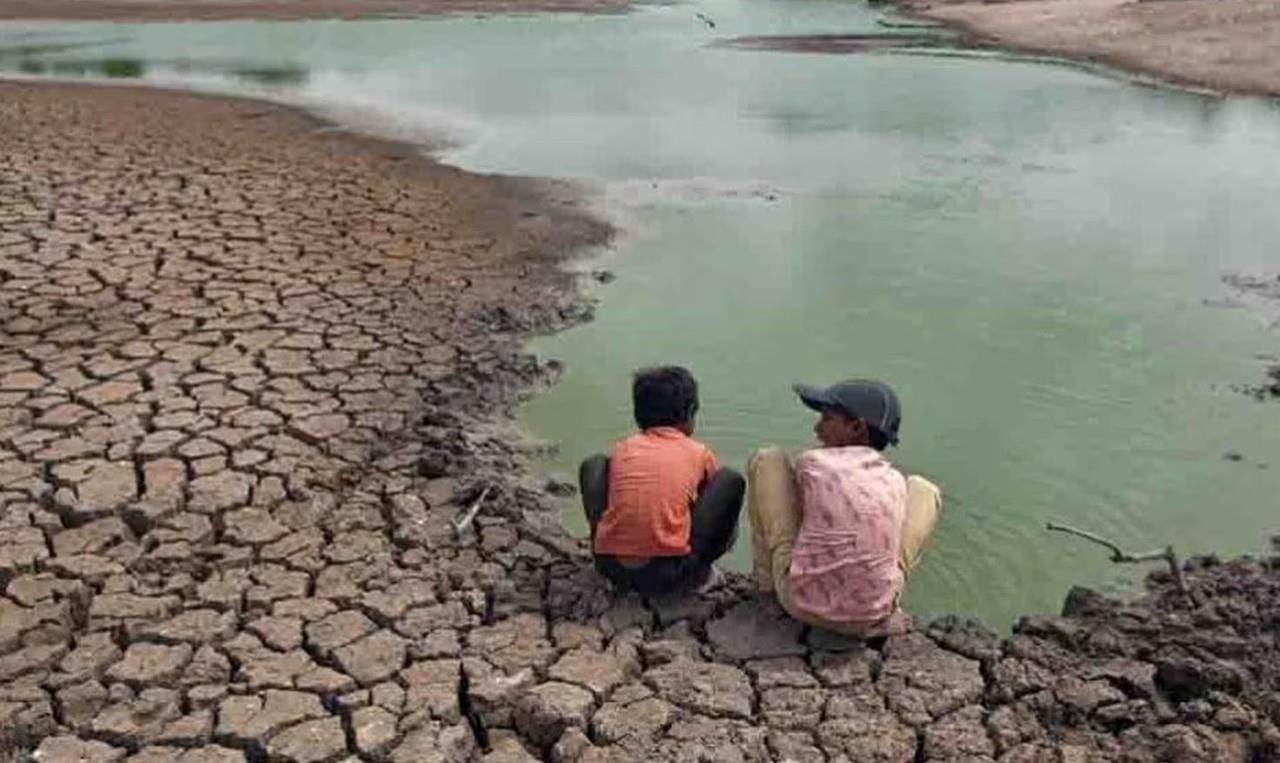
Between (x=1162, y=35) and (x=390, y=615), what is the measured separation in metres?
24.8

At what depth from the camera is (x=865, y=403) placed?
4.09m

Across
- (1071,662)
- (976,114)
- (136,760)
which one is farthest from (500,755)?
(976,114)

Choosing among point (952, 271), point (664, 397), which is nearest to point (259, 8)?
point (952, 271)

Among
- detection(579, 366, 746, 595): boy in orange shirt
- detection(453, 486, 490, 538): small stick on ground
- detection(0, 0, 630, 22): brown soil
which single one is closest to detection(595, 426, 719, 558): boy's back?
detection(579, 366, 746, 595): boy in orange shirt

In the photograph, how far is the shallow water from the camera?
572 centimetres

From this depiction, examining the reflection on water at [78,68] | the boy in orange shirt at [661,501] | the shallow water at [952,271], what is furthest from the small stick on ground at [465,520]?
the reflection on water at [78,68]

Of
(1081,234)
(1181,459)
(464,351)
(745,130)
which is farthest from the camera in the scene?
(745,130)

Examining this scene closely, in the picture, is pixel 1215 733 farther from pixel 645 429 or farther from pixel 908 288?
pixel 908 288

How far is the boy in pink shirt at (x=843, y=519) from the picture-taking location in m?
3.94

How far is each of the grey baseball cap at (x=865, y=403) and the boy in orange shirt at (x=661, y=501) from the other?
405 mm

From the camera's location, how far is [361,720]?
145 inches

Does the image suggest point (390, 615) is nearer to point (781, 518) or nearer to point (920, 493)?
point (781, 518)

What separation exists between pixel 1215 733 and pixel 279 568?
3.13 m

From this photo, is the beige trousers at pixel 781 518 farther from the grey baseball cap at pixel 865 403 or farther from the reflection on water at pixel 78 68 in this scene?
the reflection on water at pixel 78 68
